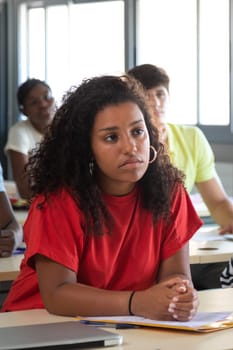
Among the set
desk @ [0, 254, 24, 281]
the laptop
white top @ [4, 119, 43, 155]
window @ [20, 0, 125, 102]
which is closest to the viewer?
the laptop

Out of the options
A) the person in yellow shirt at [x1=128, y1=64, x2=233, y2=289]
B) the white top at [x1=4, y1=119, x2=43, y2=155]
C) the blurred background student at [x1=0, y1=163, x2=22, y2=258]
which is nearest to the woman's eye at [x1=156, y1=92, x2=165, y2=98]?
the person in yellow shirt at [x1=128, y1=64, x2=233, y2=289]

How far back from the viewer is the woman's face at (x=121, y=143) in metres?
2.28

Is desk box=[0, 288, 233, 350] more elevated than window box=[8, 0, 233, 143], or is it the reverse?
window box=[8, 0, 233, 143]

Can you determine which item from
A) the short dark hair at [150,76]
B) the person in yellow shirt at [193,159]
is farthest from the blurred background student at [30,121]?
the short dark hair at [150,76]

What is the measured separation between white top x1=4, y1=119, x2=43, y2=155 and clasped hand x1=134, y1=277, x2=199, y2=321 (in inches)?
142

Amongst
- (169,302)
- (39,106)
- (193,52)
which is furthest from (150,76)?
(193,52)

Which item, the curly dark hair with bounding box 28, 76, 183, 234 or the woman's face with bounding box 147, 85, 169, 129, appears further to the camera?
the woman's face with bounding box 147, 85, 169, 129

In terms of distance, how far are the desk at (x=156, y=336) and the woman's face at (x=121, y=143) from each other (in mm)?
415

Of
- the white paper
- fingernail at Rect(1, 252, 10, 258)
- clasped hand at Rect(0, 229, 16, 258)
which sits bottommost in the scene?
fingernail at Rect(1, 252, 10, 258)

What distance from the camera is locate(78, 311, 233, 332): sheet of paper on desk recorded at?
6.59 ft

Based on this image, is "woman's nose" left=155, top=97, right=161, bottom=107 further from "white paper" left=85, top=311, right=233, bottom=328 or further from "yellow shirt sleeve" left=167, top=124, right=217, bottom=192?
"white paper" left=85, top=311, right=233, bottom=328

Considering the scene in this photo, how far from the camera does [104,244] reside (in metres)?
2.34

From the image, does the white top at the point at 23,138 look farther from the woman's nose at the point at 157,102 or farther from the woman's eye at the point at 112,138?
the woman's eye at the point at 112,138

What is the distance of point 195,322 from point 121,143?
20.7 inches
